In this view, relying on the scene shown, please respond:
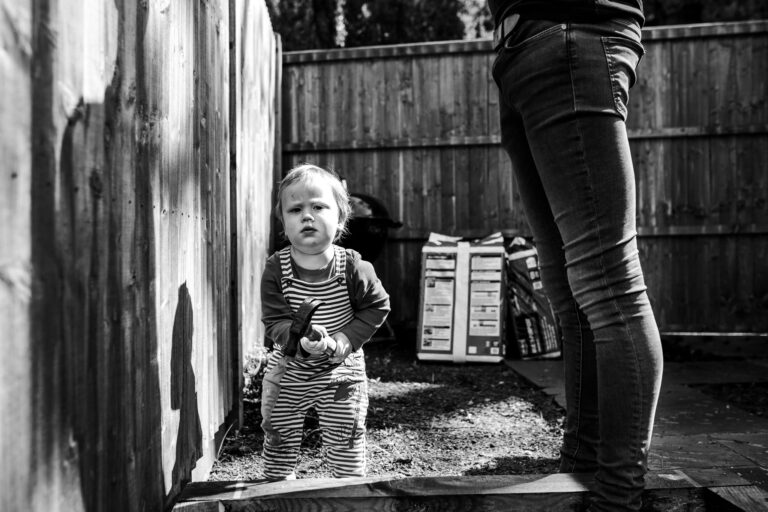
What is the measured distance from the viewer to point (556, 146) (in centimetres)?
154

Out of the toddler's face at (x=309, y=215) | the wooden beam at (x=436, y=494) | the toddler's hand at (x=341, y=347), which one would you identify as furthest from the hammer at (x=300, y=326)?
the wooden beam at (x=436, y=494)

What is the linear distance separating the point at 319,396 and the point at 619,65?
1.34 m

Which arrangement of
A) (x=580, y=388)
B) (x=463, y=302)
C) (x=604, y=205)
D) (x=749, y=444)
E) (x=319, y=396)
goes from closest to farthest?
(x=604, y=205) < (x=580, y=388) < (x=319, y=396) < (x=749, y=444) < (x=463, y=302)

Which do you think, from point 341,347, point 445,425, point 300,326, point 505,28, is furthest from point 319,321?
point 445,425

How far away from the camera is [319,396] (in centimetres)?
215

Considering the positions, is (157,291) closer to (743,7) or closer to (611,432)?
(611,432)

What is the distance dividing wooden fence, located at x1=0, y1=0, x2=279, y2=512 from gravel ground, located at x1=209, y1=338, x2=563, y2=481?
418mm

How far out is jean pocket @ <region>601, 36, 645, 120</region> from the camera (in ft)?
4.93

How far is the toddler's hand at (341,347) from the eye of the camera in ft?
6.66

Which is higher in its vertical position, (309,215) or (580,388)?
(309,215)

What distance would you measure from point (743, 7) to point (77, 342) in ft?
43.8

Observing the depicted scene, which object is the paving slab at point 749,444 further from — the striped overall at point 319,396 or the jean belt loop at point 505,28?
the jean belt loop at point 505,28

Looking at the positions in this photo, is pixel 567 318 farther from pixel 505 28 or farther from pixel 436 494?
pixel 505 28

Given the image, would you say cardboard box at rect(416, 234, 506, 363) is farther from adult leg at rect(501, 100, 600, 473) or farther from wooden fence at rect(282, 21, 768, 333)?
adult leg at rect(501, 100, 600, 473)
